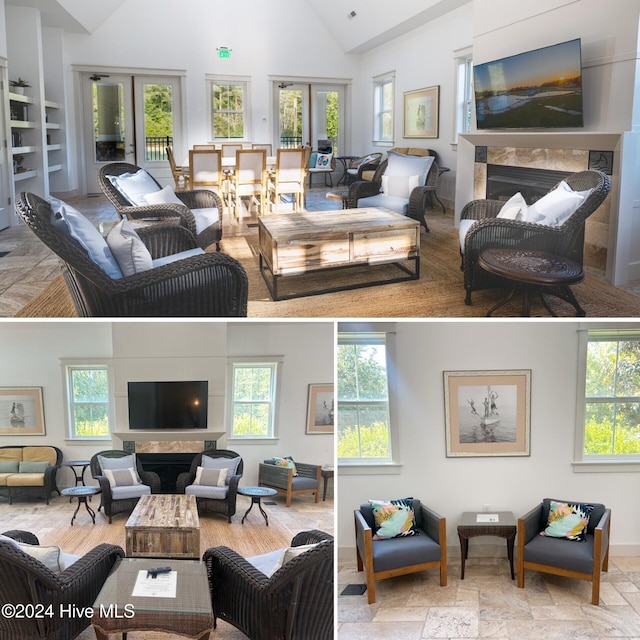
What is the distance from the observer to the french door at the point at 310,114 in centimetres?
259

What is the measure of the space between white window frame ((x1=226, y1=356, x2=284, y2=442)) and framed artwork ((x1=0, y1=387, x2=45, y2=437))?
0.47 m

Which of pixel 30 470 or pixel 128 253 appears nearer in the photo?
pixel 30 470

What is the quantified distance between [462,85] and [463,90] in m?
0.03

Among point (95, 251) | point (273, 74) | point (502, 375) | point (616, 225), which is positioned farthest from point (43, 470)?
point (616, 225)

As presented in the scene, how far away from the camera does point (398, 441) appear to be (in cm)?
187

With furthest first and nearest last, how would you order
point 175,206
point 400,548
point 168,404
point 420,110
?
1. point 175,206
2. point 420,110
3. point 400,548
4. point 168,404

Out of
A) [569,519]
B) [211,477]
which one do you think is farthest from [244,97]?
[569,519]

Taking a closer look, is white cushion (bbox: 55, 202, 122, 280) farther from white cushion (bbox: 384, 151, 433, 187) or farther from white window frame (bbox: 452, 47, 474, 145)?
white window frame (bbox: 452, 47, 474, 145)

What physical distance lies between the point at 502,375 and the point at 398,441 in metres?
0.35

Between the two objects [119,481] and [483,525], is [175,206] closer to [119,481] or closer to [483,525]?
[119,481]

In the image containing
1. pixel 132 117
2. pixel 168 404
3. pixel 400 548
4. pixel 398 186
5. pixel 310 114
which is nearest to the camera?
pixel 168 404

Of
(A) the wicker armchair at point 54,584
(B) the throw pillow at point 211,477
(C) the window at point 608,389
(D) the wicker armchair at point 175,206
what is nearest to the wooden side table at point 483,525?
(C) the window at point 608,389

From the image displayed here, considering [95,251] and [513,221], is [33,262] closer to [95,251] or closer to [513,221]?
[95,251]

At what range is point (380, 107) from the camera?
273 centimetres
